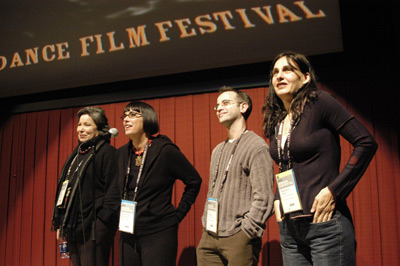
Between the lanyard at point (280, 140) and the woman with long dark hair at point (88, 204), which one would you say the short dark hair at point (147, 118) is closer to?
the woman with long dark hair at point (88, 204)

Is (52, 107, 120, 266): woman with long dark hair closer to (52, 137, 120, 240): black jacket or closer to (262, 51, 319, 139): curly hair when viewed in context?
(52, 137, 120, 240): black jacket

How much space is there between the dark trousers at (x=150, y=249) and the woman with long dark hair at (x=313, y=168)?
0.93 meters

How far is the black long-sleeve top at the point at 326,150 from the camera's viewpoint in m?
1.22

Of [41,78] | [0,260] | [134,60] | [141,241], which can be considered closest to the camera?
[141,241]

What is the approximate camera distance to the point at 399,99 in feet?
9.23

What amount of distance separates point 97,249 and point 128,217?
0.48 meters

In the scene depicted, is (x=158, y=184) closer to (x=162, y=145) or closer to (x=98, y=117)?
(x=162, y=145)

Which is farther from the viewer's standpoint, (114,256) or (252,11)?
(114,256)

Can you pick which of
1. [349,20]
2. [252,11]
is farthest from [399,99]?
[252,11]

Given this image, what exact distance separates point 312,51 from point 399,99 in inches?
31.3

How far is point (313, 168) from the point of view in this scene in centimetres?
129

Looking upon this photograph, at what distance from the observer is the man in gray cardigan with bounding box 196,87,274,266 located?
5.95ft

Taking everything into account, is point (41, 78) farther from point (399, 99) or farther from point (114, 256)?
point (399, 99)

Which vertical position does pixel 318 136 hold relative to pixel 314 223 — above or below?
above
